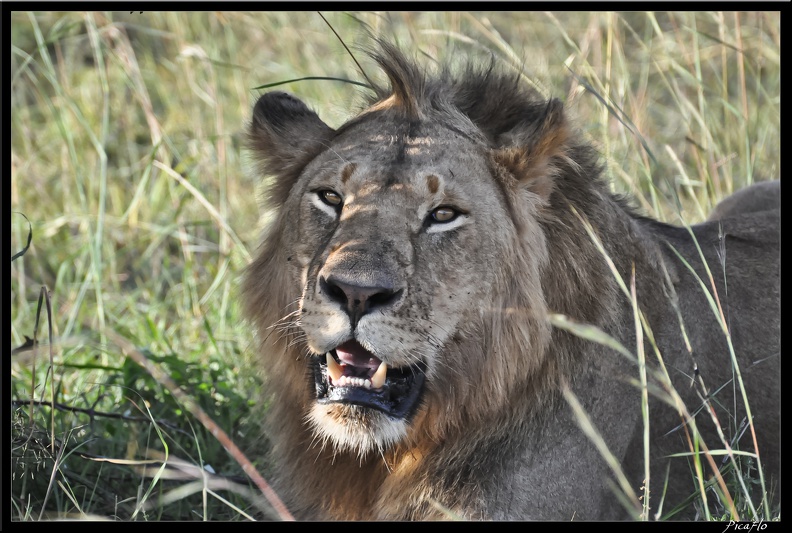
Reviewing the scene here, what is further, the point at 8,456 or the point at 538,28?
the point at 538,28

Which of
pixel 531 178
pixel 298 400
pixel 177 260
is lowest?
pixel 177 260

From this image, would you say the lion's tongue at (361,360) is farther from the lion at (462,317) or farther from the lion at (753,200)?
the lion at (753,200)

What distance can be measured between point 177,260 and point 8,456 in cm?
307

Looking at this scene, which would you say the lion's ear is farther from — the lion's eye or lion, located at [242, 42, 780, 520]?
the lion's eye

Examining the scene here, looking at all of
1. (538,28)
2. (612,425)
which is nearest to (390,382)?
(612,425)

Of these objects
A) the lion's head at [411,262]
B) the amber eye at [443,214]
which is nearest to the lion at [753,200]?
the lion's head at [411,262]

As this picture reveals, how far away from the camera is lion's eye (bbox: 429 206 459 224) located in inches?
122

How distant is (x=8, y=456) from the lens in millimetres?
3350

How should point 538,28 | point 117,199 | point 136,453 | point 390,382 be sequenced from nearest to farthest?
point 390,382 < point 136,453 < point 117,199 < point 538,28

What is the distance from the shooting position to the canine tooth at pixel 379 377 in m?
2.96

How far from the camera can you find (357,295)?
281 cm

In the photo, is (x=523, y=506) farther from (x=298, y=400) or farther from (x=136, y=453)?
(x=136, y=453)
